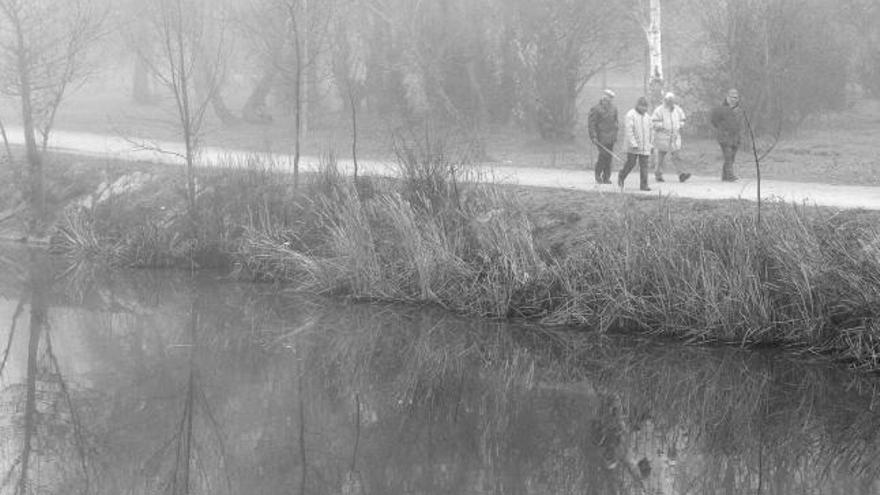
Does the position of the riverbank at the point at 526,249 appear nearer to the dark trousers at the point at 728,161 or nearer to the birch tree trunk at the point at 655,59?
the dark trousers at the point at 728,161

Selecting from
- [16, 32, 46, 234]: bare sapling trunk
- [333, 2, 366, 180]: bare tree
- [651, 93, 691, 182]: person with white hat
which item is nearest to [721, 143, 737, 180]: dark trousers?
[651, 93, 691, 182]: person with white hat

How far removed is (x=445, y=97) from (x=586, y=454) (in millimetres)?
18091

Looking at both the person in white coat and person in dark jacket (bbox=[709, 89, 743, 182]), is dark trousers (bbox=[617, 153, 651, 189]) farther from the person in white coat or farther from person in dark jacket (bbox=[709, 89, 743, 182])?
person in dark jacket (bbox=[709, 89, 743, 182])

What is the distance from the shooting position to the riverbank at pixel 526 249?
44.5 ft

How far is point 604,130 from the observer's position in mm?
18750

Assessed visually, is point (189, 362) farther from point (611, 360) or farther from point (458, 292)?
point (611, 360)

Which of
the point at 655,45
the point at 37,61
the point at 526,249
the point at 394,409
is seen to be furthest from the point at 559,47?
the point at 394,409

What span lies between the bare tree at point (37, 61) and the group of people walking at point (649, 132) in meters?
10.1

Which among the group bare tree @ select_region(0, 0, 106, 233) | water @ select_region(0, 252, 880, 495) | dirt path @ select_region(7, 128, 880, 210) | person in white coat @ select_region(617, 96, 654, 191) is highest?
bare tree @ select_region(0, 0, 106, 233)

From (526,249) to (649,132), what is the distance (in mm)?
3945

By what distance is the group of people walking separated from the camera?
18.2 meters

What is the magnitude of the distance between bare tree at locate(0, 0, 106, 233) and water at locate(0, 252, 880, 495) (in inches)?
252

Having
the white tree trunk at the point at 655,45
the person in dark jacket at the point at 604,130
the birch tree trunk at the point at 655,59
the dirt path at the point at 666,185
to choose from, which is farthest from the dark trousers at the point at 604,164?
the white tree trunk at the point at 655,45

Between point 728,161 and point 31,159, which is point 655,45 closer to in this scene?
point 728,161
